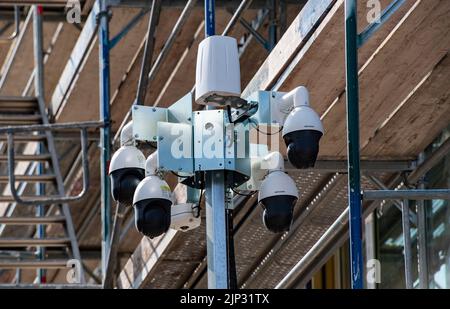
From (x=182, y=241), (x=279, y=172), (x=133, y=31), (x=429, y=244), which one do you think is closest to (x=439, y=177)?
(x=429, y=244)

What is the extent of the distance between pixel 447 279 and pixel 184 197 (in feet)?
6.52

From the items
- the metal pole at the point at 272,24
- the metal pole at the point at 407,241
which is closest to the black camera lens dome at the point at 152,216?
the metal pole at the point at 407,241

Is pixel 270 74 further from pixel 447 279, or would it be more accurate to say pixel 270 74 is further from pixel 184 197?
pixel 447 279

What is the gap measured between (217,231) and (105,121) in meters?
4.20

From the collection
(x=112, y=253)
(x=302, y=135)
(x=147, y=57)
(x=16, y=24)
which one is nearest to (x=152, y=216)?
(x=302, y=135)

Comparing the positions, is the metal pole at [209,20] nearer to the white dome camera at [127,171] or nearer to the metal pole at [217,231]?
the white dome camera at [127,171]

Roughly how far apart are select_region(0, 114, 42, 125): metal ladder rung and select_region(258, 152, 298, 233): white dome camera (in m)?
5.97

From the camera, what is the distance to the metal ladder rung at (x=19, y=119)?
49.0 ft

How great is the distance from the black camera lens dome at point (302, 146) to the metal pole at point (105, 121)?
162 inches

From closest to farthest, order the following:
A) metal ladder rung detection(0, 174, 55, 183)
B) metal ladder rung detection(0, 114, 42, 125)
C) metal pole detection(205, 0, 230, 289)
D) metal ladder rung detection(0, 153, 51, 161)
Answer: metal pole detection(205, 0, 230, 289)
metal ladder rung detection(0, 174, 55, 183)
metal ladder rung detection(0, 153, 51, 161)
metal ladder rung detection(0, 114, 42, 125)

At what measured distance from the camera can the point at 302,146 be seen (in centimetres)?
905

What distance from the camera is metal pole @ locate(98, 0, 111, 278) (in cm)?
1316

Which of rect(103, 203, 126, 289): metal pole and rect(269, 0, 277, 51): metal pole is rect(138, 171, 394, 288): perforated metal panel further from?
rect(269, 0, 277, 51): metal pole

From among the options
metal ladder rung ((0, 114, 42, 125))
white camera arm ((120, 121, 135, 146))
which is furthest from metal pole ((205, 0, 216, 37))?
metal ladder rung ((0, 114, 42, 125))
